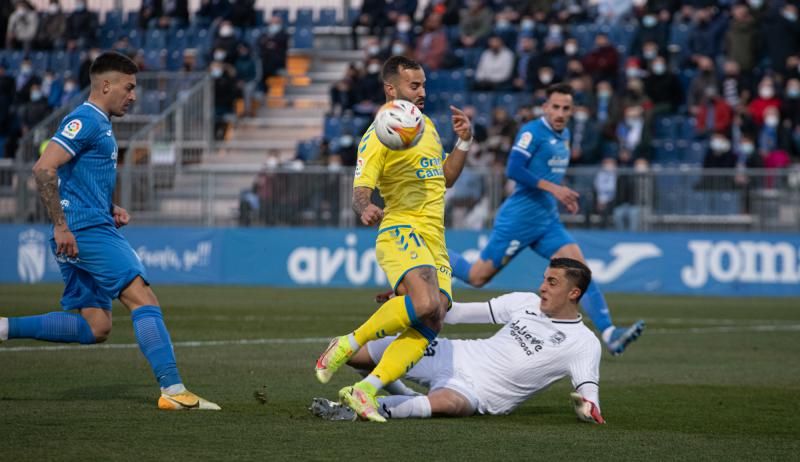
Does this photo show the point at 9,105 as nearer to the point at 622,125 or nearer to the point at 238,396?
the point at 622,125

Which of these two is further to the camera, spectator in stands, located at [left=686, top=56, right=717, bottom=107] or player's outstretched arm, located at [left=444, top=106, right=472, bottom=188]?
spectator in stands, located at [left=686, top=56, right=717, bottom=107]

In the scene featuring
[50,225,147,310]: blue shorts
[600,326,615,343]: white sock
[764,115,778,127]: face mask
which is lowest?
[600,326,615,343]: white sock

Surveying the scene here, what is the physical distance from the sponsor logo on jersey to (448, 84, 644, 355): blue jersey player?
595 inches

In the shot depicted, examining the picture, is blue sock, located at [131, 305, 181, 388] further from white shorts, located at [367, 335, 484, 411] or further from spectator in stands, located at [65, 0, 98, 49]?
spectator in stands, located at [65, 0, 98, 49]

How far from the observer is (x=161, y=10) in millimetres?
36750

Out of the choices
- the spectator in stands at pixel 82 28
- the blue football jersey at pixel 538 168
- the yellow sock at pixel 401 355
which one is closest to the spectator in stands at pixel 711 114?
the blue football jersey at pixel 538 168

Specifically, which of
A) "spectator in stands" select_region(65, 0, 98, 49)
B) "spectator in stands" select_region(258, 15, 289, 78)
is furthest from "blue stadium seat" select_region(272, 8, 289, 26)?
"spectator in stands" select_region(65, 0, 98, 49)

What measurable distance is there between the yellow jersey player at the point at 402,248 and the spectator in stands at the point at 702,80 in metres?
18.6

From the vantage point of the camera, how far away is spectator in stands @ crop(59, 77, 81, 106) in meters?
32.5

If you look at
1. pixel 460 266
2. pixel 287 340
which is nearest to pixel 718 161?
pixel 460 266

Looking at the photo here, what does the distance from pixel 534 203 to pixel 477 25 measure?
17.3 m

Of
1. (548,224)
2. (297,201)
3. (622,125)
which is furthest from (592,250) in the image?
(548,224)

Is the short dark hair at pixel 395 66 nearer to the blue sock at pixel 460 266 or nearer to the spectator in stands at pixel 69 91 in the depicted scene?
the blue sock at pixel 460 266

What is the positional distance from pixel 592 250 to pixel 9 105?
1686cm
